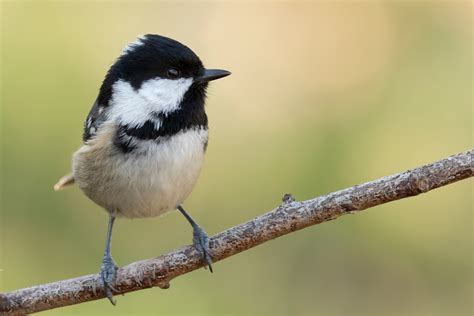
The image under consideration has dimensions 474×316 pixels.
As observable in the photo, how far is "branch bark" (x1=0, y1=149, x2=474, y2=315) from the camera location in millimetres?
2051

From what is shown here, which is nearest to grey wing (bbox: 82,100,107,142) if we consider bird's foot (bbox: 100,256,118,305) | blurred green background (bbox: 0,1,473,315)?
bird's foot (bbox: 100,256,118,305)

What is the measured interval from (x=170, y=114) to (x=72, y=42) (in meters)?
1.96

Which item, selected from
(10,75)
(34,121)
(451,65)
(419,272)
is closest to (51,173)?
(34,121)

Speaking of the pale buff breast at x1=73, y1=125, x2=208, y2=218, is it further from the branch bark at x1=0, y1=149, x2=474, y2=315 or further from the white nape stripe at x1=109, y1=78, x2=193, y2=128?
the branch bark at x1=0, y1=149, x2=474, y2=315

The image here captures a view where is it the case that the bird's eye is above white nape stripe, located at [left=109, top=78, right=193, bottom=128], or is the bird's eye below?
above

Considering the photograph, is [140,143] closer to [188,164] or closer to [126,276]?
[188,164]

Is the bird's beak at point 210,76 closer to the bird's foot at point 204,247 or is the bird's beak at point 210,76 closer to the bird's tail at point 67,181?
the bird's foot at point 204,247

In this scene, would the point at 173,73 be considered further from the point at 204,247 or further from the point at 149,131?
the point at 204,247

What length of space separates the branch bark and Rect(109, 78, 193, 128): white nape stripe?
1.67 ft

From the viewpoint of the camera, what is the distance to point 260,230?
7.31 ft

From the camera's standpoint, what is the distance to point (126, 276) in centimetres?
243

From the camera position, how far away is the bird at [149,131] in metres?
2.57

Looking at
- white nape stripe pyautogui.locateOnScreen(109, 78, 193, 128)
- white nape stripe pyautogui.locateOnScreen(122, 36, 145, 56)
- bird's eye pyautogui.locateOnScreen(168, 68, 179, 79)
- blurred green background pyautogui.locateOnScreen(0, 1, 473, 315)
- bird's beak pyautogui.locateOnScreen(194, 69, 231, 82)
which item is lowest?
blurred green background pyautogui.locateOnScreen(0, 1, 473, 315)

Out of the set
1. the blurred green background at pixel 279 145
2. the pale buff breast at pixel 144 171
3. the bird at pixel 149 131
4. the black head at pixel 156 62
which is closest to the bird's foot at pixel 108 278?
the bird at pixel 149 131
